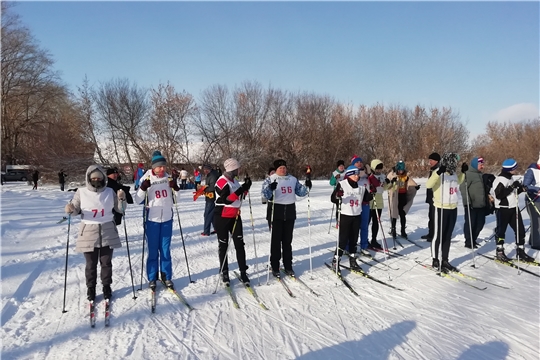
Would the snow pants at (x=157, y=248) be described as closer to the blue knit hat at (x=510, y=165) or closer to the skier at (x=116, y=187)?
the skier at (x=116, y=187)

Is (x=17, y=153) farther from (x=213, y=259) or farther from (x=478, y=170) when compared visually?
(x=478, y=170)

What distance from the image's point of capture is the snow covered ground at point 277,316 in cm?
360

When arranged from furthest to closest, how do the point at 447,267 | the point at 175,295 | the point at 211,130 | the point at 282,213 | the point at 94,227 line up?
1. the point at 211,130
2. the point at 447,267
3. the point at 282,213
4. the point at 175,295
5. the point at 94,227

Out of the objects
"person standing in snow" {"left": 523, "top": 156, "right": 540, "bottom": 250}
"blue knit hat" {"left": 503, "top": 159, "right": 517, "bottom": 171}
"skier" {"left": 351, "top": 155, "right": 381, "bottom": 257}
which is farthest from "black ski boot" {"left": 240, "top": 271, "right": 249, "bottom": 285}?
"person standing in snow" {"left": 523, "top": 156, "right": 540, "bottom": 250}

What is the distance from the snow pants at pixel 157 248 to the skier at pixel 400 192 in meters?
5.76

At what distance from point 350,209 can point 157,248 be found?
130 inches

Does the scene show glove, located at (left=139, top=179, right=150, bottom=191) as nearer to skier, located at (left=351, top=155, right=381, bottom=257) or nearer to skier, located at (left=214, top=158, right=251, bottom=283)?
skier, located at (left=214, top=158, right=251, bottom=283)

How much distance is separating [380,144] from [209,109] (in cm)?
2289

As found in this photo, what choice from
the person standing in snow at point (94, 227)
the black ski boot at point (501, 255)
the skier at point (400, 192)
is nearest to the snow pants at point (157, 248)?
the person standing in snow at point (94, 227)

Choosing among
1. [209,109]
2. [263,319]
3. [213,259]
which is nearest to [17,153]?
[209,109]

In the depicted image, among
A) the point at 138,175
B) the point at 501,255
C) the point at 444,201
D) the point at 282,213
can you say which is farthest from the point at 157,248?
the point at 501,255

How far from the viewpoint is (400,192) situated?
29.1 feet

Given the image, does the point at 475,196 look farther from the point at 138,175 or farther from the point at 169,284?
the point at 138,175

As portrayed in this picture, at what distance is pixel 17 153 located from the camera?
123 feet
